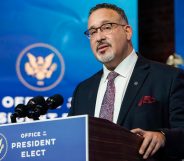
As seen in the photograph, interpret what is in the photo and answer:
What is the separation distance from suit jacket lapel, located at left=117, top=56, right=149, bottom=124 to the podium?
50 cm

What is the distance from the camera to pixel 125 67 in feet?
8.49

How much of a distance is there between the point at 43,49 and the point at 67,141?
2.22m

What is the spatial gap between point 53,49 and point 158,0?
1.20 metres

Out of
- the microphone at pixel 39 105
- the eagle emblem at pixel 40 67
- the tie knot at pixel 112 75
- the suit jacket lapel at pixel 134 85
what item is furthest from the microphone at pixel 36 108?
the eagle emblem at pixel 40 67

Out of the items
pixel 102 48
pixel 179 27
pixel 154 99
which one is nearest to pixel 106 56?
pixel 102 48

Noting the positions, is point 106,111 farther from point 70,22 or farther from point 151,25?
point 151,25

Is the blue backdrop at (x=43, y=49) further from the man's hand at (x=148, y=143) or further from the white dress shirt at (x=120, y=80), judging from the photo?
the man's hand at (x=148, y=143)

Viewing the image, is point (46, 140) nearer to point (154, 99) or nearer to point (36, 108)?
point (36, 108)

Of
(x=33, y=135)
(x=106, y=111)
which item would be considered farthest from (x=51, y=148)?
(x=106, y=111)

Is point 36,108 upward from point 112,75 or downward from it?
downward

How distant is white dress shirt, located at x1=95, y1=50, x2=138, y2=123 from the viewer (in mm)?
2436

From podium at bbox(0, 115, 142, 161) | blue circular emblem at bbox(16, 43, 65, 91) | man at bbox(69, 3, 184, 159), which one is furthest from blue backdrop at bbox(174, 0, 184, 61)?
podium at bbox(0, 115, 142, 161)

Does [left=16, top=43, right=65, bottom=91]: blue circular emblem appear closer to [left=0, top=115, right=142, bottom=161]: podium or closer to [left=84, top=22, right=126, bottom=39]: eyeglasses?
[left=84, top=22, right=126, bottom=39]: eyeglasses

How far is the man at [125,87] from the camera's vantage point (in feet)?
7.48
